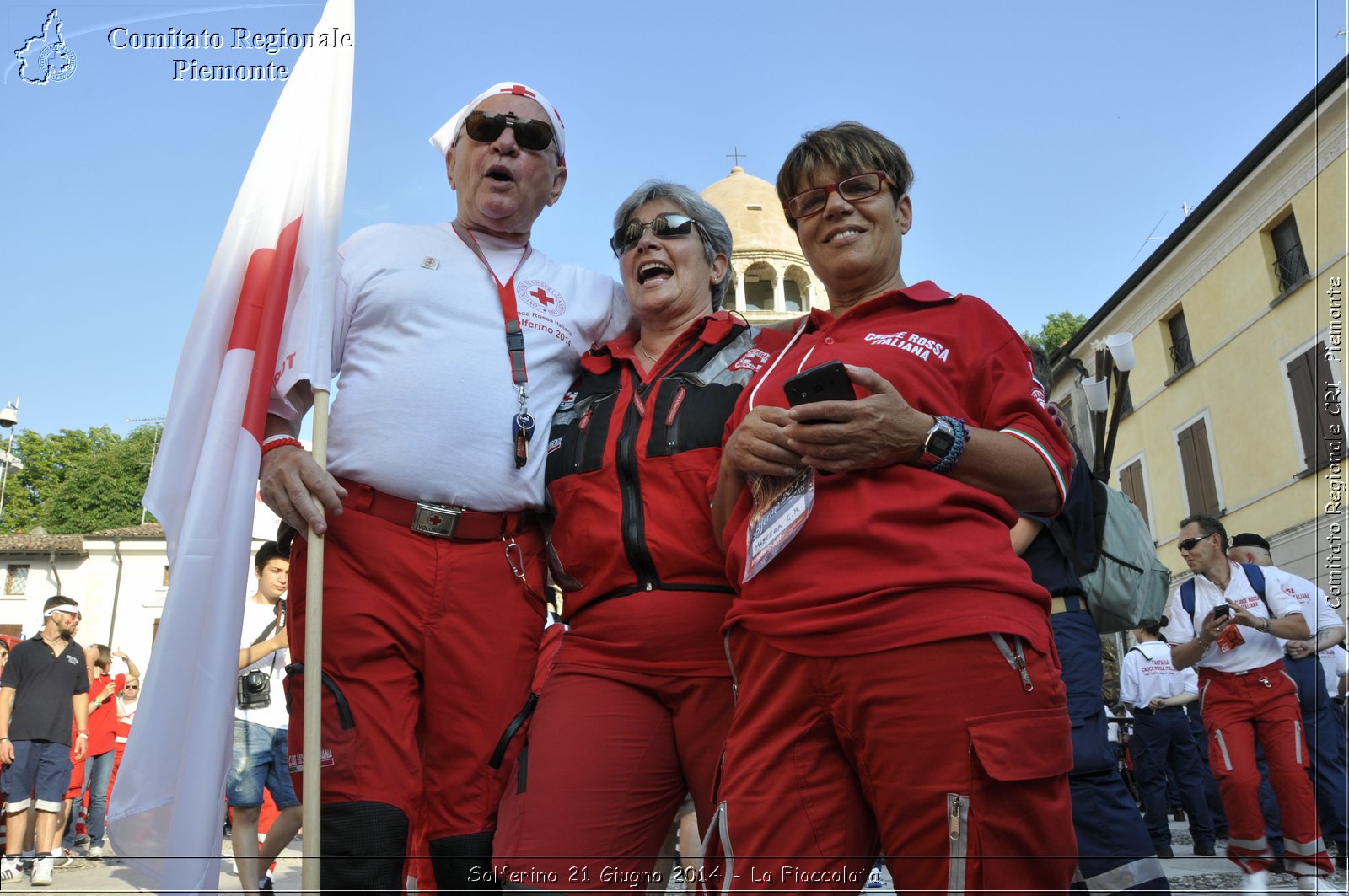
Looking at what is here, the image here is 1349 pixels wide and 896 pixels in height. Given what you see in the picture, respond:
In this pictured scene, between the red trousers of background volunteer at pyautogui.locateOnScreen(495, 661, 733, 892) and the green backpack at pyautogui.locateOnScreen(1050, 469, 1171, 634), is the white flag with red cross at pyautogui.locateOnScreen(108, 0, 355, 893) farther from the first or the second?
the green backpack at pyautogui.locateOnScreen(1050, 469, 1171, 634)

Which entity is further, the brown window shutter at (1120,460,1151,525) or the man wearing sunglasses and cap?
the brown window shutter at (1120,460,1151,525)

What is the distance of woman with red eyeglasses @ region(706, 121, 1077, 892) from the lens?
2158 mm

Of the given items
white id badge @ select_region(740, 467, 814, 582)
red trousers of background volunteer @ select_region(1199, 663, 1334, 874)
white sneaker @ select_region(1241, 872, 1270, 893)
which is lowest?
white sneaker @ select_region(1241, 872, 1270, 893)

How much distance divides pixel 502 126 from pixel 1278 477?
880 inches

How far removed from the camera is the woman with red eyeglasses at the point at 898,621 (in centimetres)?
216

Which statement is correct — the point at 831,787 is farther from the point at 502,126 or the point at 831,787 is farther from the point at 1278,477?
the point at 1278,477

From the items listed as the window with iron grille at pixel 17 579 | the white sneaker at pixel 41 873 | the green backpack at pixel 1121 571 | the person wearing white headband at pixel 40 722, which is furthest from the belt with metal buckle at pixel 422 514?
the window with iron grille at pixel 17 579

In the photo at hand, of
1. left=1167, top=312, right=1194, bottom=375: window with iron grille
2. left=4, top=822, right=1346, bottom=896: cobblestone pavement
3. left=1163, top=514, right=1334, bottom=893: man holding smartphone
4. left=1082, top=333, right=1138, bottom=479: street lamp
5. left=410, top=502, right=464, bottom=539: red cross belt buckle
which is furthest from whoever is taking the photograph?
left=1167, top=312, right=1194, bottom=375: window with iron grille

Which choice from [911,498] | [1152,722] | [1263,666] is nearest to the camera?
[911,498]

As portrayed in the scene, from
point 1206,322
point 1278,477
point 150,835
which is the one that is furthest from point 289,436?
point 1206,322

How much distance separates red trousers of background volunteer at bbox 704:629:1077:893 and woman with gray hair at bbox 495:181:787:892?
554 mm

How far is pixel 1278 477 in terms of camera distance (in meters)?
22.2

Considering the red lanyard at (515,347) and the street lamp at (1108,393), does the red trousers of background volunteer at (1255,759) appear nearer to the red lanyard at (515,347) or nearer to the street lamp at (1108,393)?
the street lamp at (1108,393)

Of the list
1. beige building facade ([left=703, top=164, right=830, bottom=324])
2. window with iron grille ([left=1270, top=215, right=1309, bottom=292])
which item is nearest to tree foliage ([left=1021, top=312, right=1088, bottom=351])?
beige building facade ([left=703, top=164, right=830, bottom=324])
